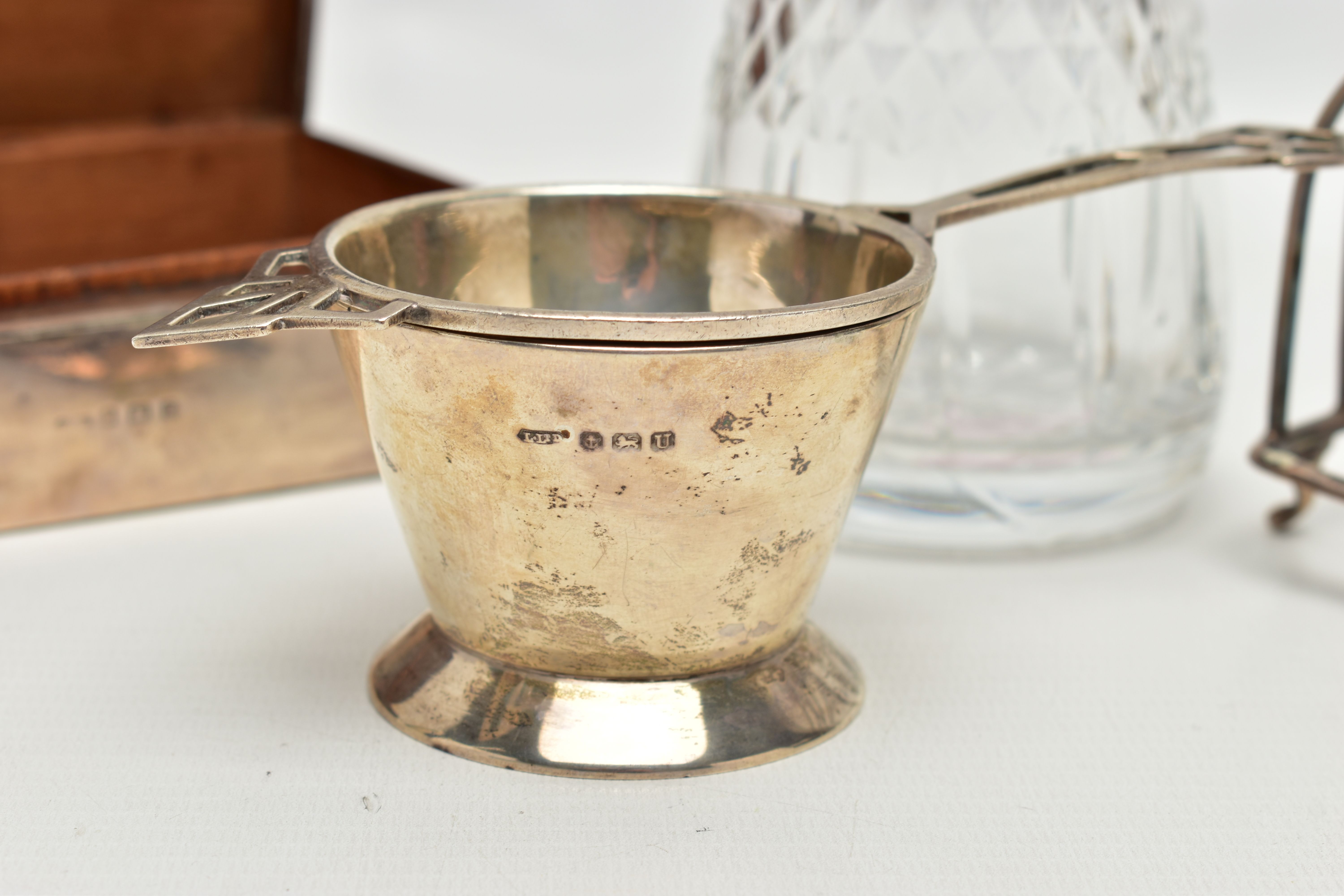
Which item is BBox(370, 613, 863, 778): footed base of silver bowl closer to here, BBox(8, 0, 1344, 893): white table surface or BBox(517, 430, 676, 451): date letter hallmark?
BBox(8, 0, 1344, 893): white table surface

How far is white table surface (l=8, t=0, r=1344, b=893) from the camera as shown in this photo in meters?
0.73


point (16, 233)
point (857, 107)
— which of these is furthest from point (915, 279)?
point (16, 233)

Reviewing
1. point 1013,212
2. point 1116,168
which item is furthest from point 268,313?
point 1013,212

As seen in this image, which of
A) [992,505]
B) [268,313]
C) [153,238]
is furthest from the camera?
[153,238]

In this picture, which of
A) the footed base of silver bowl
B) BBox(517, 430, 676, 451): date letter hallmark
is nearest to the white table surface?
the footed base of silver bowl

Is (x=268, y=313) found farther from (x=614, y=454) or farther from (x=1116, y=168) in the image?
(x=1116, y=168)

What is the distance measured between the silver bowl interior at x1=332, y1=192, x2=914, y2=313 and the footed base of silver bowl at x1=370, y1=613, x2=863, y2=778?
235 mm

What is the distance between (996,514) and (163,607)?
1.99 ft

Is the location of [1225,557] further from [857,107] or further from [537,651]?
[537,651]

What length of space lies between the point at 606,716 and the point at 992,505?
427 mm

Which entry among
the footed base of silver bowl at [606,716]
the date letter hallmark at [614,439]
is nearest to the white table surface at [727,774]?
the footed base of silver bowl at [606,716]

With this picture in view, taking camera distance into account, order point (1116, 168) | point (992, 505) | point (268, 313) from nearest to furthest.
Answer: point (268, 313) < point (1116, 168) < point (992, 505)

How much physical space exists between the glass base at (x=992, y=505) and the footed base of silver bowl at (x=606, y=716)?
276mm

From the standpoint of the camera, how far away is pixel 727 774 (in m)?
0.81
